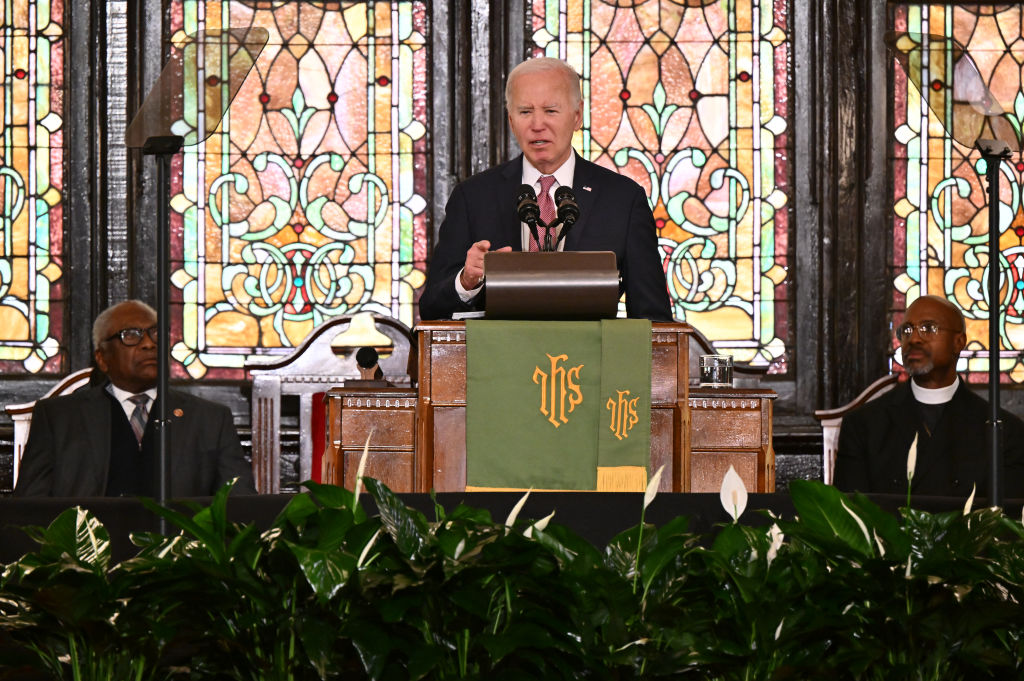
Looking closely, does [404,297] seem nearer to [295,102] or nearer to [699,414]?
[295,102]

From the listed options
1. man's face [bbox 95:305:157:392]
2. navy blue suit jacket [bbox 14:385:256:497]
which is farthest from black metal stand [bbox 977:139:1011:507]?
man's face [bbox 95:305:157:392]

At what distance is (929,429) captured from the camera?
5.32 meters

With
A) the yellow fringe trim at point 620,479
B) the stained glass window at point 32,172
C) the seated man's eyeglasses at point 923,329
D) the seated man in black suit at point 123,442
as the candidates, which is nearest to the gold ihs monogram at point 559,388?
the yellow fringe trim at point 620,479

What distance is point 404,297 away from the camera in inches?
264

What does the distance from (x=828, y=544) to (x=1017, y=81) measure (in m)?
5.65

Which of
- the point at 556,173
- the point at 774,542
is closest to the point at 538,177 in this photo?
the point at 556,173

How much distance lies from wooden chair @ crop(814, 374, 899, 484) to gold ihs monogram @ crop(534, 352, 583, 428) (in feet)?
9.94

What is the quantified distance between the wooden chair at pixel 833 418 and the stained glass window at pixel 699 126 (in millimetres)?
647

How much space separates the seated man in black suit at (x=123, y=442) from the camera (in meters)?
4.63

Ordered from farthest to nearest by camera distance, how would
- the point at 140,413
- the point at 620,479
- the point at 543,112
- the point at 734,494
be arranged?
the point at 140,413
the point at 543,112
the point at 620,479
the point at 734,494

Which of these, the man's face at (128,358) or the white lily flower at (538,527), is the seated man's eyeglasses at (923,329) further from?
the white lily flower at (538,527)

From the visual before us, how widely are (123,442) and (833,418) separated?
9.83 feet

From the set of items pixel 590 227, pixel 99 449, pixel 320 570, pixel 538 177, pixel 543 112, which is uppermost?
pixel 543 112

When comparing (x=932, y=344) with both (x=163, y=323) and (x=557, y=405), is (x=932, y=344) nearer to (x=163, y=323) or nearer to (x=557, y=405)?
(x=557, y=405)
